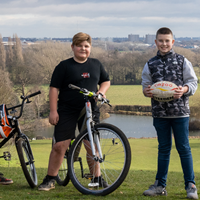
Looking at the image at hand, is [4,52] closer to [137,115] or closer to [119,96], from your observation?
[119,96]

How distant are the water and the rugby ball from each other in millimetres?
40073

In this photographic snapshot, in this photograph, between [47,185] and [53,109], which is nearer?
[53,109]

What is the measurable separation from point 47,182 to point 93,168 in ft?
2.24

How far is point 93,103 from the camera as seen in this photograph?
4.05 meters

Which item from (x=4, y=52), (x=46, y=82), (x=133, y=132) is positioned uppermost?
(x=4, y=52)

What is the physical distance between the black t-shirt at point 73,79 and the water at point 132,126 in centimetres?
3983

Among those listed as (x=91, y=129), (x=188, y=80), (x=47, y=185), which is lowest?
(x=47, y=185)

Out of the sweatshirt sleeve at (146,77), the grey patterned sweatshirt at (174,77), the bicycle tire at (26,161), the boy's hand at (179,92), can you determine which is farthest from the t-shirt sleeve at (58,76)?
the boy's hand at (179,92)

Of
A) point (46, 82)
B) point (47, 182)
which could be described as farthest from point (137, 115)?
point (47, 182)

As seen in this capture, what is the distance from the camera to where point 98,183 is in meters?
3.93

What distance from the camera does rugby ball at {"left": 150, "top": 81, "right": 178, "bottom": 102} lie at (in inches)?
142

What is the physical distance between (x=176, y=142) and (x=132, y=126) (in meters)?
47.3

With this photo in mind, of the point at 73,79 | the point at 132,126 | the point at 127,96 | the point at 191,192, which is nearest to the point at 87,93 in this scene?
the point at 73,79

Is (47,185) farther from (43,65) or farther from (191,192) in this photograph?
(43,65)
